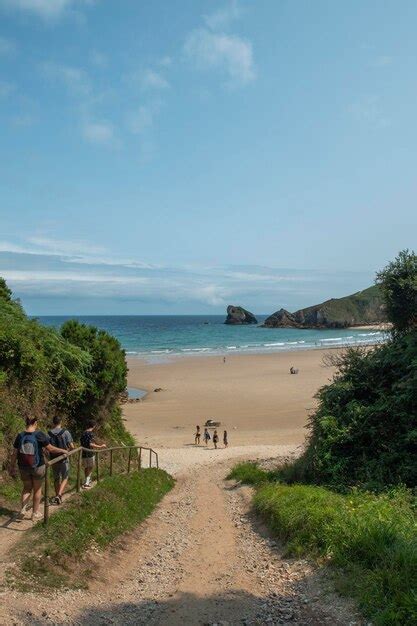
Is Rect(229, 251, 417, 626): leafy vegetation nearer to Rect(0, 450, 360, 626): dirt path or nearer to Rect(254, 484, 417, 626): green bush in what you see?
Rect(254, 484, 417, 626): green bush

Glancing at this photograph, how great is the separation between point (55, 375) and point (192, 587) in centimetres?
854

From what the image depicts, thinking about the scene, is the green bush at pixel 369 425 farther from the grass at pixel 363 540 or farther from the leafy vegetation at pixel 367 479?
the grass at pixel 363 540

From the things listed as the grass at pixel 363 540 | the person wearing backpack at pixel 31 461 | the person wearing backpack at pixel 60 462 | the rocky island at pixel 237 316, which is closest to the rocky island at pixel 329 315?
the rocky island at pixel 237 316

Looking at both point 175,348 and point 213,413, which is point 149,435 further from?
point 175,348

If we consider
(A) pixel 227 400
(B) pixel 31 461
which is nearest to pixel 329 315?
(A) pixel 227 400

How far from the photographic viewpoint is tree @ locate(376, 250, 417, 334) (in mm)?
17141

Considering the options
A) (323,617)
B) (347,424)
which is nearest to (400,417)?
(347,424)

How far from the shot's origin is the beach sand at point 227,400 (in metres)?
33.4

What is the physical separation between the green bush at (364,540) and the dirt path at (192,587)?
0.32 metres

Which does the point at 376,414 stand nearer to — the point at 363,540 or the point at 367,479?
the point at 367,479

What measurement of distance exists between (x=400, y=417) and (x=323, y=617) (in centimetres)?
859

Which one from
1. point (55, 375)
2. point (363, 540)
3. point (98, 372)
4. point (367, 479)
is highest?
point (55, 375)

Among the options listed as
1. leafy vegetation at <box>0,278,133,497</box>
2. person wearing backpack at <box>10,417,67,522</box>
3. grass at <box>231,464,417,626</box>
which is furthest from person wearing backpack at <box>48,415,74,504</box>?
grass at <box>231,464,417,626</box>

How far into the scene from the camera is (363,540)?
25.2 feet
